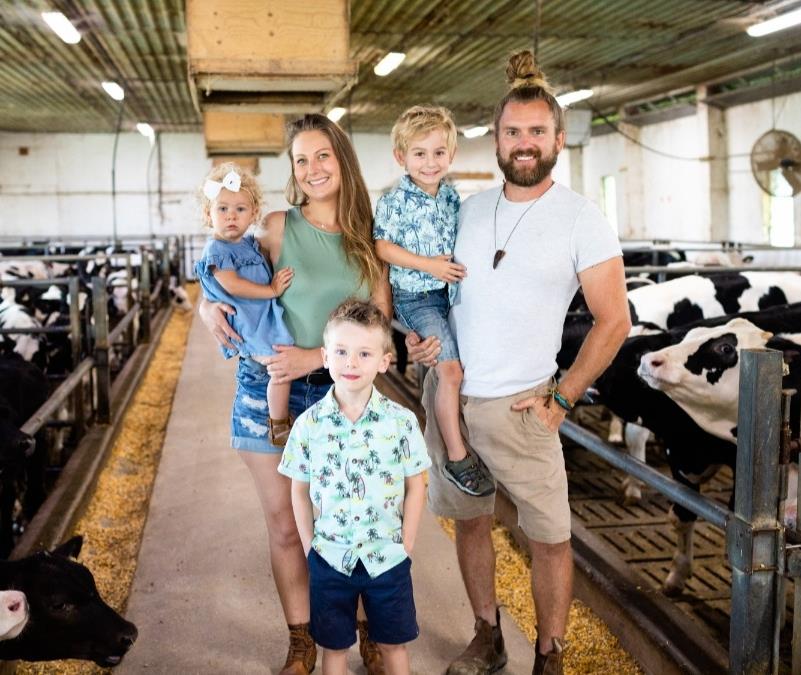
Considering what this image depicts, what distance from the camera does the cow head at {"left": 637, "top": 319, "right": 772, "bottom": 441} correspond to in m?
4.31

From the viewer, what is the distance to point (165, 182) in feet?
84.0

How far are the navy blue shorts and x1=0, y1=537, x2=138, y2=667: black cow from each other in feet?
3.07

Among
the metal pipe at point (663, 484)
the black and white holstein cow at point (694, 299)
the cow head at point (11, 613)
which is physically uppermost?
the black and white holstein cow at point (694, 299)

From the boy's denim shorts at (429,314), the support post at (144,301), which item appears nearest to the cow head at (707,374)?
the boy's denim shorts at (429,314)

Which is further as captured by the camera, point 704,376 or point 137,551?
point 137,551

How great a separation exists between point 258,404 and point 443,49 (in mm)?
11592

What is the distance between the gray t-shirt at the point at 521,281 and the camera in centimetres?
279

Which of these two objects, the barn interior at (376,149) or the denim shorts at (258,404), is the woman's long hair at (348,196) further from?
the barn interior at (376,149)

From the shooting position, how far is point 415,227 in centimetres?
301

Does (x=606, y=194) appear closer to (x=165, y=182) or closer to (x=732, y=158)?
(x=732, y=158)

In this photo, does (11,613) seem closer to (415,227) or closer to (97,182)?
(415,227)

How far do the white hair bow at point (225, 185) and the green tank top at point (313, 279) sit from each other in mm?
293

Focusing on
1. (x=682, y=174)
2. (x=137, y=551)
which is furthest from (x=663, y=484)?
(x=682, y=174)

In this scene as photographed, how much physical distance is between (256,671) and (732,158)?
55.2 feet
